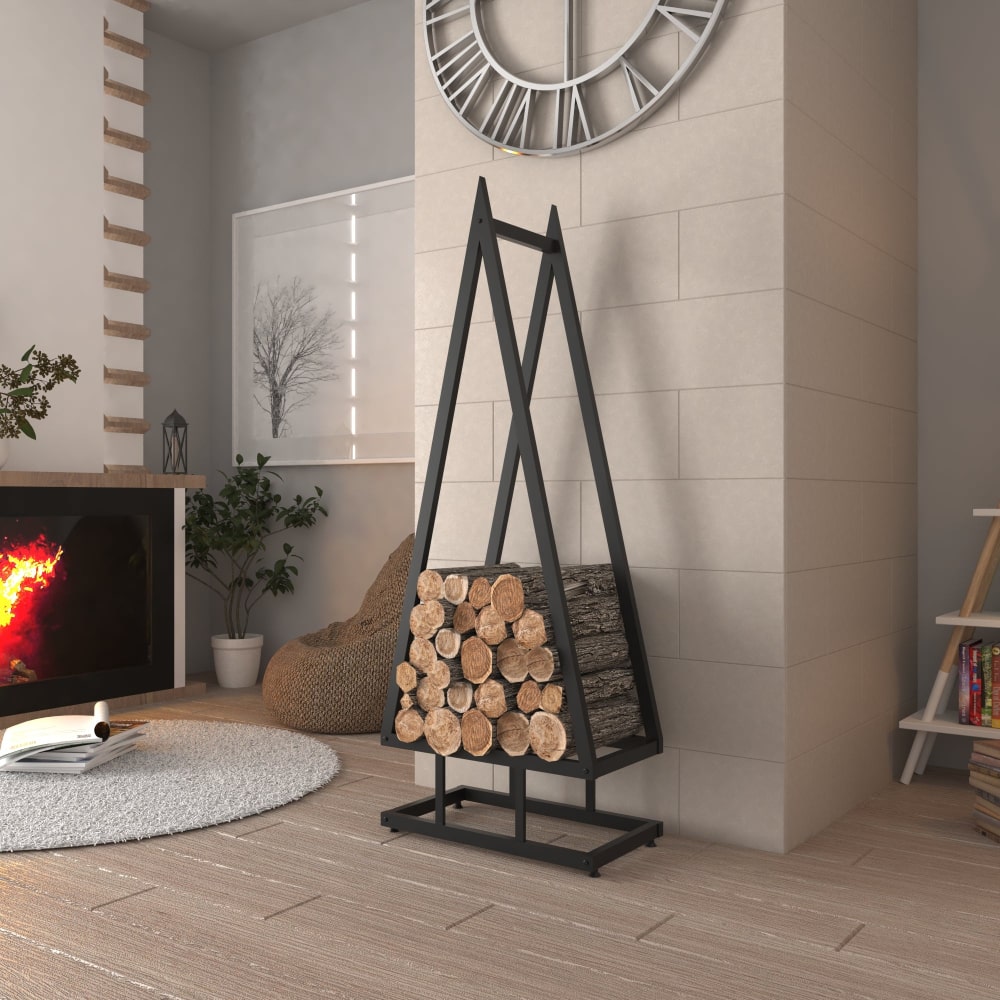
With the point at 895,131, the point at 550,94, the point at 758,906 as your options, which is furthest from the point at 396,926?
the point at 895,131

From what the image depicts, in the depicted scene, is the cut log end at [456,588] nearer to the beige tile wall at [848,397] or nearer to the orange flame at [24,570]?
the beige tile wall at [848,397]

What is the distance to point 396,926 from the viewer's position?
2.00 meters

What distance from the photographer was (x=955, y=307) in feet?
10.5

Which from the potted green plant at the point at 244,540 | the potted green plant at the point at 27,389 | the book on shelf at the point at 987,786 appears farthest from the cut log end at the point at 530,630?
the potted green plant at the point at 244,540

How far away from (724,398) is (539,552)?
0.57m

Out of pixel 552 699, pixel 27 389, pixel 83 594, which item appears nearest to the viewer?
pixel 552 699

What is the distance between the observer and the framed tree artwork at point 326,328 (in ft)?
14.9

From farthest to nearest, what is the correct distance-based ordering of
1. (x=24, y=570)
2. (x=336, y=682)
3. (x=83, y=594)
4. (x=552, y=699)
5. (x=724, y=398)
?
(x=83, y=594) → (x=24, y=570) → (x=336, y=682) → (x=724, y=398) → (x=552, y=699)

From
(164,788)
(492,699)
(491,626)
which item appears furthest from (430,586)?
(164,788)

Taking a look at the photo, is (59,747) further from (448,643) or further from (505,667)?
(505,667)

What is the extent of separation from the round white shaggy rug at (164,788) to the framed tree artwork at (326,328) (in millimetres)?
1505

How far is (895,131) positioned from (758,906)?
2.17 m

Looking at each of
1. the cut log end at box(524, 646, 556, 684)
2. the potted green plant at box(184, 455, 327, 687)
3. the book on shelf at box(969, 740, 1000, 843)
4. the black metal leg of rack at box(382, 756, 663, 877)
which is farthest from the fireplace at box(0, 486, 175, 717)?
the book on shelf at box(969, 740, 1000, 843)

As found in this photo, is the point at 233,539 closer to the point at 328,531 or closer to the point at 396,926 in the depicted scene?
the point at 328,531
